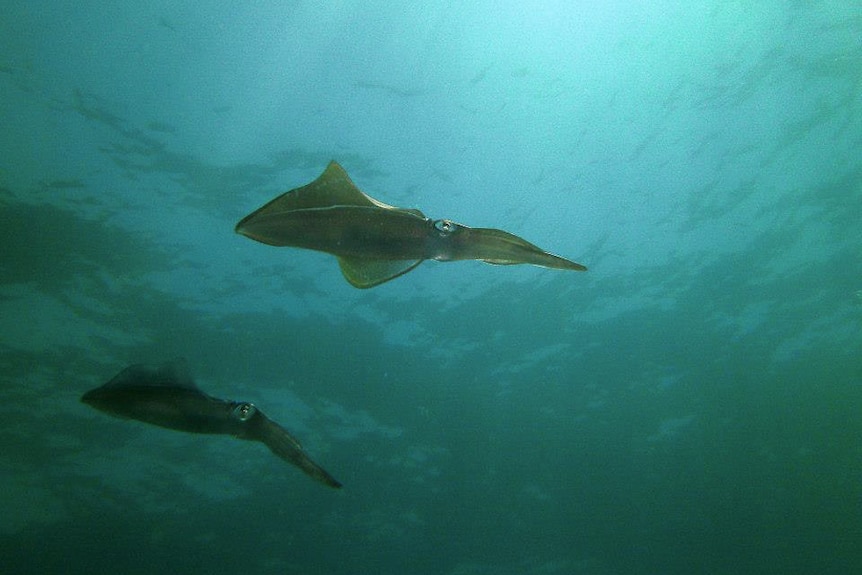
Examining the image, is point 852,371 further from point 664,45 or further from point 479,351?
point 664,45

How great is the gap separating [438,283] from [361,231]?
1341cm

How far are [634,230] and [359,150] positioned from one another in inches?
313

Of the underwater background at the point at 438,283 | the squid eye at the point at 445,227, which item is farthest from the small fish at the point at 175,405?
the underwater background at the point at 438,283

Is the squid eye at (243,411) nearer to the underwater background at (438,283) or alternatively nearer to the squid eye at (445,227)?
the squid eye at (445,227)

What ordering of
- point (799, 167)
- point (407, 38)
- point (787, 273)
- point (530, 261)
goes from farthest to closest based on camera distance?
point (787, 273) → point (799, 167) → point (407, 38) → point (530, 261)

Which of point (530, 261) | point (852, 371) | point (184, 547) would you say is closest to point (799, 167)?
point (852, 371)

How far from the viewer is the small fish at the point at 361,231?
5.02 ft

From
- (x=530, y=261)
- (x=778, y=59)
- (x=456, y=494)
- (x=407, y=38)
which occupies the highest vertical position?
(x=778, y=59)

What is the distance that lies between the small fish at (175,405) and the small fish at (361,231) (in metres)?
0.60

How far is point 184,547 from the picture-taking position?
79.7 ft

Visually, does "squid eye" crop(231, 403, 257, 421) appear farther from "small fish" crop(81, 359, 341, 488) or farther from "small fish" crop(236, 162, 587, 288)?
"small fish" crop(236, 162, 587, 288)

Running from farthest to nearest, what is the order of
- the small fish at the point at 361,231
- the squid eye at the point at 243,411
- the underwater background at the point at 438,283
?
the underwater background at the point at 438,283, the squid eye at the point at 243,411, the small fish at the point at 361,231

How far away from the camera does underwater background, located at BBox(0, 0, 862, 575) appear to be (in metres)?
10.6

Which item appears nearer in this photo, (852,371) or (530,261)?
(530,261)
